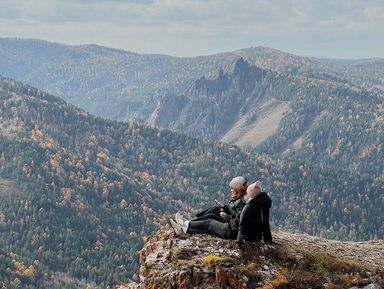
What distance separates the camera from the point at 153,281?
3469 centimetres

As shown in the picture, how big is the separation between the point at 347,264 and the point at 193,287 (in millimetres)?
11619

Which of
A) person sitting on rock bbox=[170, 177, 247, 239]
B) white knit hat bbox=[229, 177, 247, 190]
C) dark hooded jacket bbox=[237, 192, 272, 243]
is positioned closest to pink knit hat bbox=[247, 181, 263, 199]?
dark hooded jacket bbox=[237, 192, 272, 243]

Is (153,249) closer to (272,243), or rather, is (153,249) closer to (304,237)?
(272,243)

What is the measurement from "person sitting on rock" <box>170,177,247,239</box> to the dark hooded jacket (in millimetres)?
1363

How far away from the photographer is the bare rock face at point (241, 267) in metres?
33.2

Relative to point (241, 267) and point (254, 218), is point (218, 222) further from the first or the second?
point (241, 267)

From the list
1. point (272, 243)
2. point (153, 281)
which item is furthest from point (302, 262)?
point (153, 281)

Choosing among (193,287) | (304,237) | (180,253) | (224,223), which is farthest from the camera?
(304,237)

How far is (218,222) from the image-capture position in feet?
127

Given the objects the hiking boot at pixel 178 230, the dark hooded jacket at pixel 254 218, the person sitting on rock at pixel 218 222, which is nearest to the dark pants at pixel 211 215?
the person sitting on rock at pixel 218 222

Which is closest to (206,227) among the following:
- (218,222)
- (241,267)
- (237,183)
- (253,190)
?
(218,222)

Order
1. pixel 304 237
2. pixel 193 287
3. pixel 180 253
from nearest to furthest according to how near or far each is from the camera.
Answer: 1. pixel 193 287
2. pixel 180 253
3. pixel 304 237

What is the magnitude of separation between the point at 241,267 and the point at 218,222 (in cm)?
529

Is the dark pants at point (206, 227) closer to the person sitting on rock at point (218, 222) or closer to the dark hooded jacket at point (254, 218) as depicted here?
the person sitting on rock at point (218, 222)
